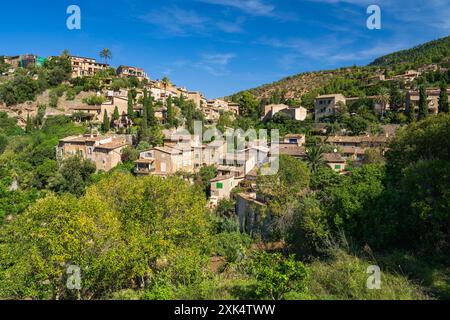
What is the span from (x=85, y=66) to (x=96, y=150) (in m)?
44.3

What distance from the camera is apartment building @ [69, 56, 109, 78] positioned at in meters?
68.9

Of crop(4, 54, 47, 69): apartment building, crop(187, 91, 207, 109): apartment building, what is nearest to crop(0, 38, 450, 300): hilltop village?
crop(187, 91, 207, 109): apartment building

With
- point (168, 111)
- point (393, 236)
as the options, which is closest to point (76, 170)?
point (168, 111)

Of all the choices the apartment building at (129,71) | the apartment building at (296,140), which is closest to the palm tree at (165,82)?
the apartment building at (129,71)

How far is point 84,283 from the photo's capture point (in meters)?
11.2

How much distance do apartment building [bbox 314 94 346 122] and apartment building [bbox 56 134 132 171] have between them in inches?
1316

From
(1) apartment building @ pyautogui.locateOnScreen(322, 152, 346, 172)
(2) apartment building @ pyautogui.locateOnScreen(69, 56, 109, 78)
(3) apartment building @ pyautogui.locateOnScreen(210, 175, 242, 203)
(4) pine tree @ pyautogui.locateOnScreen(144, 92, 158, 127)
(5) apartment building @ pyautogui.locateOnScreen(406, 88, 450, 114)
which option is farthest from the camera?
(2) apartment building @ pyautogui.locateOnScreen(69, 56, 109, 78)

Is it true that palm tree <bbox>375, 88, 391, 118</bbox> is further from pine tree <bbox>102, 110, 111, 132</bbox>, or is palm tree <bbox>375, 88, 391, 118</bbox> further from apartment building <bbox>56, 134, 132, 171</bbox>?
pine tree <bbox>102, 110, 111, 132</bbox>

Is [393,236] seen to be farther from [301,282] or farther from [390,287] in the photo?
[301,282]

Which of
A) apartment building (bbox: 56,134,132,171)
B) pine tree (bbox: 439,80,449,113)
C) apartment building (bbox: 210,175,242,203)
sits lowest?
apartment building (bbox: 210,175,242,203)

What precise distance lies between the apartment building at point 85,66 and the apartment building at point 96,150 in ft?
106

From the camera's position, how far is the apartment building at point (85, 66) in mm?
68938

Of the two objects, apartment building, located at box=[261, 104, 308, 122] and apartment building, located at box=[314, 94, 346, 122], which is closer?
apartment building, located at box=[314, 94, 346, 122]

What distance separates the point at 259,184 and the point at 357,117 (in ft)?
96.8
